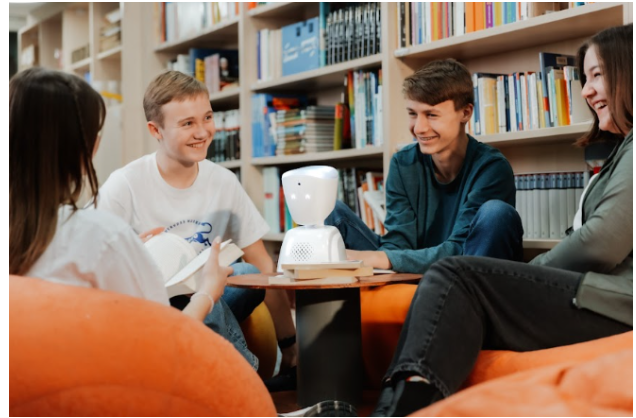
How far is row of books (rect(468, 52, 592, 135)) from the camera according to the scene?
2.72 metres

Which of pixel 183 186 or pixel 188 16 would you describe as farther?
pixel 188 16

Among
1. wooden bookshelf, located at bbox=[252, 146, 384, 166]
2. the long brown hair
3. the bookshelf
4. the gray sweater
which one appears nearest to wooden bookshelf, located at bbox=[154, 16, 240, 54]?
the bookshelf

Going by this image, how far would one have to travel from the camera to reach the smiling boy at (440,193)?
2.22m

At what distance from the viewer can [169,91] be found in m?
2.49

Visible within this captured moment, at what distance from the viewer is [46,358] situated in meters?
1.25

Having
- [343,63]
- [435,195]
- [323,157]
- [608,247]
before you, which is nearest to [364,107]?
[343,63]

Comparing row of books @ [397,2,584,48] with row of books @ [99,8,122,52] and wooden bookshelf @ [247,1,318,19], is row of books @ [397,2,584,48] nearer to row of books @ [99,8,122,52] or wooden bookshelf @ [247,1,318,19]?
wooden bookshelf @ [247,1,318,19]

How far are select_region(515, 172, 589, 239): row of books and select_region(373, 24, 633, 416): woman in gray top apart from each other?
1.01 m

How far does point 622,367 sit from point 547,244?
1539 millimetres

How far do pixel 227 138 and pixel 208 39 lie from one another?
2.23 feet

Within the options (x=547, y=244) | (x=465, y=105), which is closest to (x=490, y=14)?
(x=465, y=105)

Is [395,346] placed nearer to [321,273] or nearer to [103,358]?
[321,273]

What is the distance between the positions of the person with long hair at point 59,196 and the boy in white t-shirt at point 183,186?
3.34ft

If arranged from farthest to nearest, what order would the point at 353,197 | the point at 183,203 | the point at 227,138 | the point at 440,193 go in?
1. the point at 227,138
2. the point at 353,197
3. the point at 440,193
4. the point at 183,203
